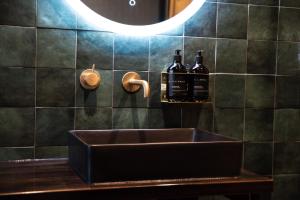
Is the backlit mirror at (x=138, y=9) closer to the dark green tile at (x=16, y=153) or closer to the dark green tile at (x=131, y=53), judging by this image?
the dark green tile at (x=131, y=53)

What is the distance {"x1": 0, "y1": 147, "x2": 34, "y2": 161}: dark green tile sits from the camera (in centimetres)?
154

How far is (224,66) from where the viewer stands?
1.80 meters

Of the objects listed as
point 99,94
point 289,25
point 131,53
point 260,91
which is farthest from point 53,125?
point 289,25

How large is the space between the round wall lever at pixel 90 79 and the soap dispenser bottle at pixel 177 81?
11.8 inches

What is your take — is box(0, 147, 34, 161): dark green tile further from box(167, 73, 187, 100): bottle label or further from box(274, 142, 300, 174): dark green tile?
box(274, 142, 300, 174): dark green tile

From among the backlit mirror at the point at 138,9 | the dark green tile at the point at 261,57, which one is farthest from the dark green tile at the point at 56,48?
the dark green tile at the point at 261,57

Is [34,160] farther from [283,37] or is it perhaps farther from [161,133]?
[283,37]

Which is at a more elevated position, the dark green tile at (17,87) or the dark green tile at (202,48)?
the dark green tile at (202,48)

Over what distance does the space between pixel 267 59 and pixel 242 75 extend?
0.15 metres

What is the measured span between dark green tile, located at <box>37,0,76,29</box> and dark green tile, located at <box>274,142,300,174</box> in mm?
1128

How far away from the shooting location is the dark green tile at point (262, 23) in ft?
6.02

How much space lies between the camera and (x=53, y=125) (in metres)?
1.60

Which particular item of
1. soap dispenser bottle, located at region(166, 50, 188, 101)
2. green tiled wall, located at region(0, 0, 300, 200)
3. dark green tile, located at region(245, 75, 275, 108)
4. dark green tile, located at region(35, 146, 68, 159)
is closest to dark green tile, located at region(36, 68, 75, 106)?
green tiled wall, located at region(0, 0, 300, 200)

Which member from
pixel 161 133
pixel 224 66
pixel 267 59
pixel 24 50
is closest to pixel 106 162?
pixel 161 133
